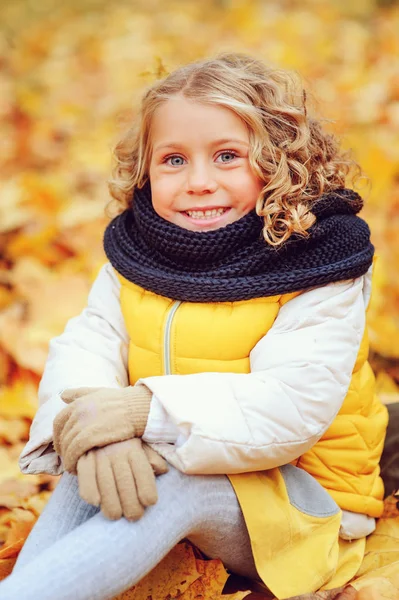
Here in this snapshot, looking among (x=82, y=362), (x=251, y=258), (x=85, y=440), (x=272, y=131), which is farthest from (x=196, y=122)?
(x=85, y=440)

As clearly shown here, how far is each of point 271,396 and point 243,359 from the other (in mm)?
172

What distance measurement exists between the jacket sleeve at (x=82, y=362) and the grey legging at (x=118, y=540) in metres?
0.09

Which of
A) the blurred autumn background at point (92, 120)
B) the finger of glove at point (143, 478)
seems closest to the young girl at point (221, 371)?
the finger of glove at point (143, 478)

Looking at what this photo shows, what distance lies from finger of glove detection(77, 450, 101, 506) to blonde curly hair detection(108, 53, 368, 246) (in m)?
0.54

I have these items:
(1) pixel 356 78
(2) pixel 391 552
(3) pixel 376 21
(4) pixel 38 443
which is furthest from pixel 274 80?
(3) pixel 376 21

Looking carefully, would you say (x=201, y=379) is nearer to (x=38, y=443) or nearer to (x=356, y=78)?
(x=38, y=443)

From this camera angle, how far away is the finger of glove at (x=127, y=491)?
3.95 ft

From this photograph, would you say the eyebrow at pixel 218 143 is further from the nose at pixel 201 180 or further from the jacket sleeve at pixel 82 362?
the jacket sleeve at pixel 82 362

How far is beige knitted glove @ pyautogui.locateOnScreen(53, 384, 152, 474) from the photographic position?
1233 millimetres

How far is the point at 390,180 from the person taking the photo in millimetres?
3213

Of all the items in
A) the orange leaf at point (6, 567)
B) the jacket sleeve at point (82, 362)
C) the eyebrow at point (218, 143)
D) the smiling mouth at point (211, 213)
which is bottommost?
the orange leaf at point (6, 567)

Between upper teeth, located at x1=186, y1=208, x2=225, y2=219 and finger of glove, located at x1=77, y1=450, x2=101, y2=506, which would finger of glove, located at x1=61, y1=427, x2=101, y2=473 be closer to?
finger of glove, located at x1=77, y1=450, x2=101, y2=506

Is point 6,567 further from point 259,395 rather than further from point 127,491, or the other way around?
point 259,395

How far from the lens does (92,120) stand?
4.10 meters
